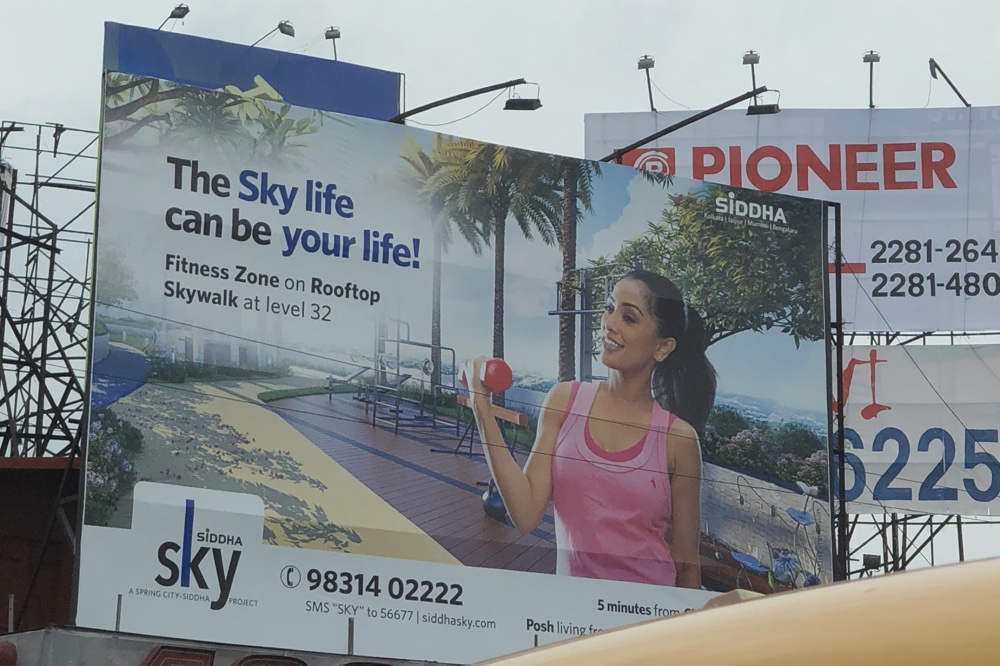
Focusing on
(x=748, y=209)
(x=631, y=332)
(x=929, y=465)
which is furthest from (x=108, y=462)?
(x=929, y=465)

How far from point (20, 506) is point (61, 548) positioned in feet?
2.28

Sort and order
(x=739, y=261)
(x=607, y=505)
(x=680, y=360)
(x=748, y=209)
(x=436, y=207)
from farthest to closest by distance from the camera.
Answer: (x=748, y=209), (x=739, y=261), (x=680, y=360), (x=607, y=505), (x=436, y=207)

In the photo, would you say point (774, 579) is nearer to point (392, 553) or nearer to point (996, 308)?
point (392, 553)

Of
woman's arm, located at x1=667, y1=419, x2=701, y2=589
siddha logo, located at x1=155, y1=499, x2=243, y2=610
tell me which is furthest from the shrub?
woman's arm, located at x1=667, y1=419, x2=701, y2=589

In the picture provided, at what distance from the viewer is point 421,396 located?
1438 centimetres

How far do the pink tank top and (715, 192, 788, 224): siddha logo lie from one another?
9.58 feet

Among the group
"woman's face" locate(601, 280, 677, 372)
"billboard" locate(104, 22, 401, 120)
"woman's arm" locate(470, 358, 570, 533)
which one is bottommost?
"woman's arm" locate(470, 358, 570, 533)

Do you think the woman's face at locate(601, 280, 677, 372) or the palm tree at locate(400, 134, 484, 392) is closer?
the palm tree at locate(400, 134, 484, 392)

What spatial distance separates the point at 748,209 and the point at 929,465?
19.4ft

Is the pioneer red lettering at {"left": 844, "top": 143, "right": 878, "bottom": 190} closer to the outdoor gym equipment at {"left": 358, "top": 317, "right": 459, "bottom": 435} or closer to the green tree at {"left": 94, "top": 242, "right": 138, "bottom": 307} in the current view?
the outdoor gym equipment at {"left": 358, "top": 317, "right": 459, "bottom": 435}

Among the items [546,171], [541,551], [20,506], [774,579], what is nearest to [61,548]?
[20,506]

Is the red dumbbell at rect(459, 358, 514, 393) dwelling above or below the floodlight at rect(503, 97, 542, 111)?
below

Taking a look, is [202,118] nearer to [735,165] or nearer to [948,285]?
[735,165]

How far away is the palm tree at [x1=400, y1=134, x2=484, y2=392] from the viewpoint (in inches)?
588
